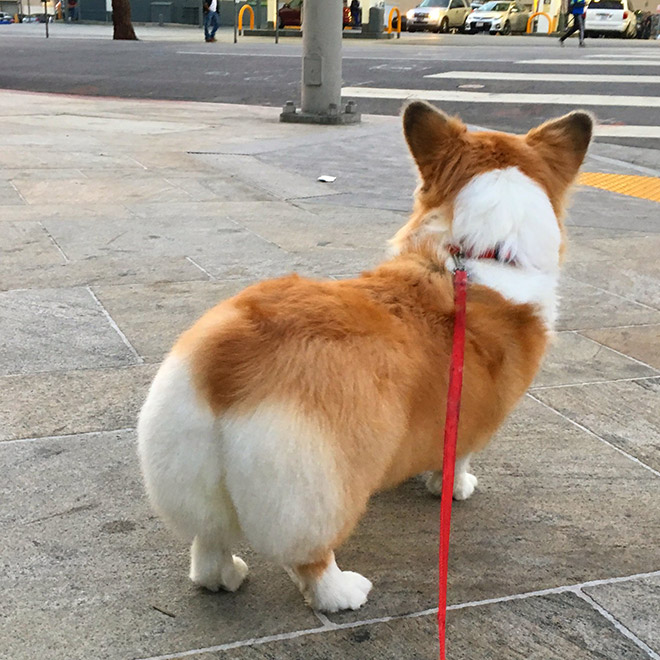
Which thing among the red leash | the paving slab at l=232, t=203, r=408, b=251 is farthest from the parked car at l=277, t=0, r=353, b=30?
the red leash

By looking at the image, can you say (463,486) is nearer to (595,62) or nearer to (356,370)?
(356,370)

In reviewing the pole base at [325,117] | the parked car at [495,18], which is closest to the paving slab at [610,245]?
the pole base at [325,117]

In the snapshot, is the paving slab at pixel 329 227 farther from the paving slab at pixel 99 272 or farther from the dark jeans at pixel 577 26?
the dark jeans at pixel 577 26

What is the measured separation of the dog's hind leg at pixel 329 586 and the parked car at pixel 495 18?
43793mm

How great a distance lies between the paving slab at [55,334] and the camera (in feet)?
14.8

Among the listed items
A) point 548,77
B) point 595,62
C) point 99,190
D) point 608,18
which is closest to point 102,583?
point 99,190

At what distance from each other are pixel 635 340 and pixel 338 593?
3.08 m

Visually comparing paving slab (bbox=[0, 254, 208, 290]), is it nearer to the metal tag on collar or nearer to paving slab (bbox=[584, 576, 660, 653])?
the metal tag on collar

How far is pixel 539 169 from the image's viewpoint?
2990 millimetres

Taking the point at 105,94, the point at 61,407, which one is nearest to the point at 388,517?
the point at 61,407

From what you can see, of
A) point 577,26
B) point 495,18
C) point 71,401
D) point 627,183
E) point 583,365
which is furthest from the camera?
point 495,18

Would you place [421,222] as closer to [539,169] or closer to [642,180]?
[539,169]

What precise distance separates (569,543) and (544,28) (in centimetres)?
4946

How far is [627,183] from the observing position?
949cm
